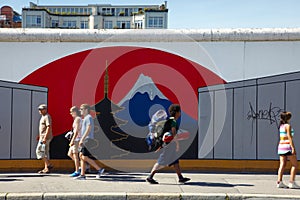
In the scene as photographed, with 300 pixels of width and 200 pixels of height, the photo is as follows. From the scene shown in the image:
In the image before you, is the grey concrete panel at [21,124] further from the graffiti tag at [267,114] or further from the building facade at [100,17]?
the building facade at [100,17]

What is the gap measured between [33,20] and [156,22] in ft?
50.9

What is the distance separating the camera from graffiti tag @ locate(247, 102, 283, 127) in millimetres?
9719

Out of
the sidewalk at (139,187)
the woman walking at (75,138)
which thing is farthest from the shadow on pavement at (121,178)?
the woman walking at (75,138)

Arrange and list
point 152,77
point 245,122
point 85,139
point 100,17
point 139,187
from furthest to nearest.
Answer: point 100,17, point 152,77, point 245,122, point 85,139, point 139,187

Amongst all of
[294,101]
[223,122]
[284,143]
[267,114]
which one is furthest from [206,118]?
[284,143]

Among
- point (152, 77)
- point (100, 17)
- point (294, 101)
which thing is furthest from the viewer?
point (100, 17)

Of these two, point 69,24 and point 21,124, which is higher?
point 69,24

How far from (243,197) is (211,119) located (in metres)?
2.66

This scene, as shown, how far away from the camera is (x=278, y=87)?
9.70m

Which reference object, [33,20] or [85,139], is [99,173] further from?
[33,20]

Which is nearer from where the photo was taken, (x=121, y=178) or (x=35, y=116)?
A: (x=121, y=178)

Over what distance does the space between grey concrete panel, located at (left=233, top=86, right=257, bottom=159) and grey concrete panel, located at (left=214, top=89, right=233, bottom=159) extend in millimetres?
132

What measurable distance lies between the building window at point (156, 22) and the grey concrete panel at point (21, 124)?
45.8 meters

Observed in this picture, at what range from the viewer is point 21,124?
9.81 meters
